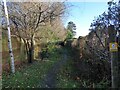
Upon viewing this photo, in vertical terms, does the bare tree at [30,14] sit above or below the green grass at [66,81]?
above

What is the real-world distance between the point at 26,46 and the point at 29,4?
4.65m

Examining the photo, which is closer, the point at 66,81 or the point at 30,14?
the point at 66,81

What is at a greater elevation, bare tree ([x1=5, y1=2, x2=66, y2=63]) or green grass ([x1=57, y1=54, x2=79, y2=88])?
bare tree ([x1=5, y1=2, x2=66, y2=63])

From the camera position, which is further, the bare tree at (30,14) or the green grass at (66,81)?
the bare tree at (30,14)

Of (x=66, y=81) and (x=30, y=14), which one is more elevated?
(x=30, y=14)

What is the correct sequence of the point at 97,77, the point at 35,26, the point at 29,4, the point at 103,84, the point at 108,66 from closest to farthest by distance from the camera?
the point at 103,84, the point at 108,66, the point at 97,77, the point at 29,4, the point at 35,26

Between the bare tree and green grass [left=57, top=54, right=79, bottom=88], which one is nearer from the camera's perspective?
green grass [left=57, top=54, right=79, bottom=88]

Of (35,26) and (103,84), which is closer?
(103,84)

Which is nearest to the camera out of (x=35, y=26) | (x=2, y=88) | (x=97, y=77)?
(x=97, y=77)

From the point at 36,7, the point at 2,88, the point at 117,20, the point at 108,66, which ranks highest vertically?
the point at 36,7

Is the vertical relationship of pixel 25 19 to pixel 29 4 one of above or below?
below

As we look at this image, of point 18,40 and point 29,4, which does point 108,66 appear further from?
point 18,40

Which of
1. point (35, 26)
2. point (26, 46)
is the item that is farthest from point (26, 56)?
point (35, 26)

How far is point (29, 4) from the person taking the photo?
17.4 m
